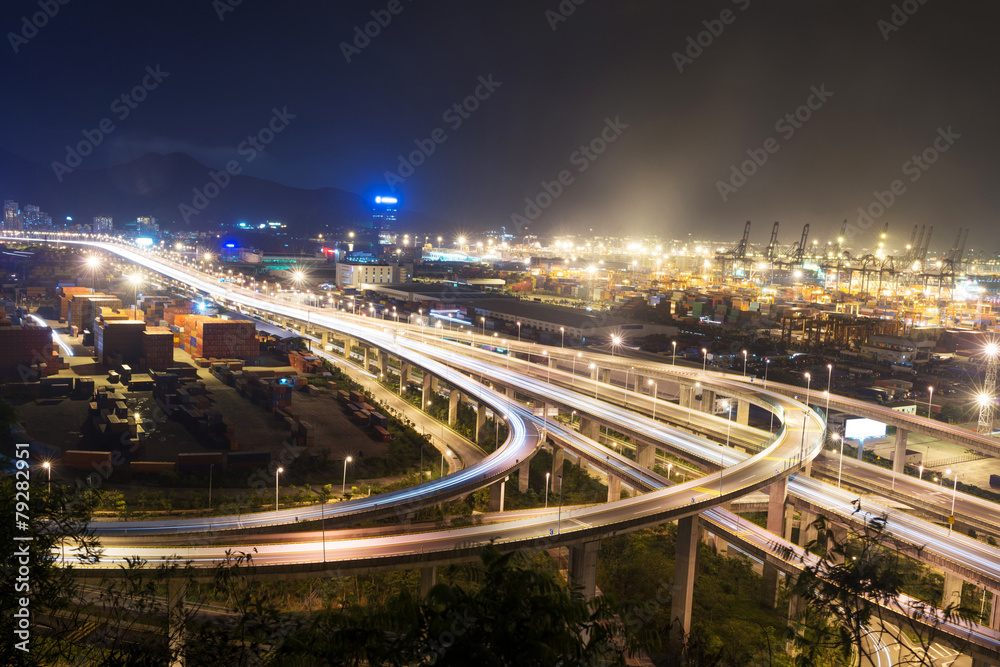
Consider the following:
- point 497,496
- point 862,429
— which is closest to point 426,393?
point 497,496

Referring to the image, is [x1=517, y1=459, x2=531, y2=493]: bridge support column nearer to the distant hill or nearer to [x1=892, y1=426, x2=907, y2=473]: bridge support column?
[x1=892, y1=426, x2=907, y2=473]: bridge support column

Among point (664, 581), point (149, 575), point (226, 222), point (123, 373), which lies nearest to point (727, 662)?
point (664, 581)

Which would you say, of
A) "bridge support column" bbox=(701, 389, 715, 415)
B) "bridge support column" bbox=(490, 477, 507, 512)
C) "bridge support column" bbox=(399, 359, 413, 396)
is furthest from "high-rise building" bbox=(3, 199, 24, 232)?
"bridge support column" bbox=(490, 477, 507, 512)

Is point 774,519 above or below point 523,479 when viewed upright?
above

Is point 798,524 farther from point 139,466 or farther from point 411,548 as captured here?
point 139,466

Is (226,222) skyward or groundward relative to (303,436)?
skyward

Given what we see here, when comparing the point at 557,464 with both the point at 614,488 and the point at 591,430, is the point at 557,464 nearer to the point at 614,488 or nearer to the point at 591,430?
the point at 591,430

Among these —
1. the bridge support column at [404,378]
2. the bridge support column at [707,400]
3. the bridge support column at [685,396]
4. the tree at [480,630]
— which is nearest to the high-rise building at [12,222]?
the bridge support column at [404,378]
